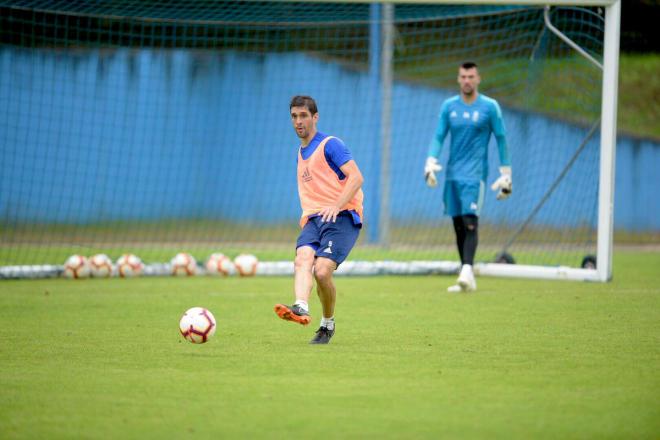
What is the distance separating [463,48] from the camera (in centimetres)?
2033

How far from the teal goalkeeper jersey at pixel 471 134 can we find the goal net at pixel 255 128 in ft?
18.2

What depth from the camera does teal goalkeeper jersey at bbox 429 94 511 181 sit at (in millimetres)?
12539

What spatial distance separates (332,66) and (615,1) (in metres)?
8.50

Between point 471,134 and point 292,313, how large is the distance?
572 cm

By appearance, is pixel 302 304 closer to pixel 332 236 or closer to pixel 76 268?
pixel 332 236

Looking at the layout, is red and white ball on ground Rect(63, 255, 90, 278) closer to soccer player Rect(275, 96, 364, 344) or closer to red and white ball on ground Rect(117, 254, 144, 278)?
red and white ball on ground Rect(117, 254, 144, 278)

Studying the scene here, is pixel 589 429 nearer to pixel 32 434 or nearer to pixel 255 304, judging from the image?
pixel 32 434

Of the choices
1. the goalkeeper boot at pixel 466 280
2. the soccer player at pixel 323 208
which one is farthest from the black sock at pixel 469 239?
the soccer player at pixel 323 208

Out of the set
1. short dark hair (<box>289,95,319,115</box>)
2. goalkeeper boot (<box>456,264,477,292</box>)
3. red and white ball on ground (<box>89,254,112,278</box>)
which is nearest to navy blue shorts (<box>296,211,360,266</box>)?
short dark hair (<box>289,95,319,115</box>)

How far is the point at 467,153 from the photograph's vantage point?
1262 centimetres

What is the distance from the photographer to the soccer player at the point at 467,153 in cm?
1243

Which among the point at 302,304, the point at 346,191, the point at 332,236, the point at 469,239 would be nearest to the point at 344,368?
the point at 302,304

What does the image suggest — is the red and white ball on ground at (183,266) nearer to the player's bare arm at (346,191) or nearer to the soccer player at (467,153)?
the soccer player at (467,153)

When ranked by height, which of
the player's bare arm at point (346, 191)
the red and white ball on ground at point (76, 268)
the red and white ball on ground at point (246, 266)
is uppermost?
the player's bare arm at point (346, 191)
